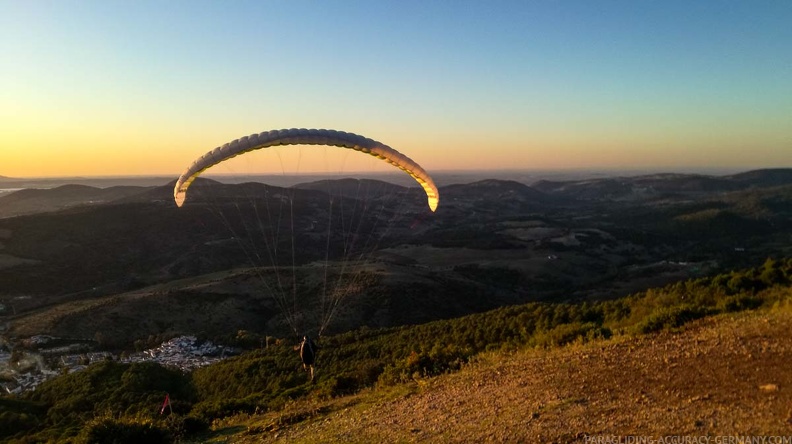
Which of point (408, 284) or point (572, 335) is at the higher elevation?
point (572, 335)

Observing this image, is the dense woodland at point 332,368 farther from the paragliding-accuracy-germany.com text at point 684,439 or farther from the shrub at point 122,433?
the paragliding-accuracy-germany.com text at point 684,439

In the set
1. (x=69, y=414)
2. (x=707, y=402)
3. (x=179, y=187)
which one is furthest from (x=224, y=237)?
(x=707, y=402)

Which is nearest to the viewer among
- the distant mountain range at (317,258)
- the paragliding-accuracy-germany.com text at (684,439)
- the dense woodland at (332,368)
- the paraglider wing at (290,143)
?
the paragliding-accuracy-germany.com text at (684,439)

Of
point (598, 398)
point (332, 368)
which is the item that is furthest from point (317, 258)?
point (598, 398)

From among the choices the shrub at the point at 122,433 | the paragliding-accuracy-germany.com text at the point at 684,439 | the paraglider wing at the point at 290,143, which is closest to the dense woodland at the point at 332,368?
the shrub at the point at 122,433

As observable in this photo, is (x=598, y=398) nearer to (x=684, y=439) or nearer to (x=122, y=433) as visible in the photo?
(x=684, y=439)

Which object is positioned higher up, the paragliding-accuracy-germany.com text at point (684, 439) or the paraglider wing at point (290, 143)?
the paraglider wing at point (290, 143)

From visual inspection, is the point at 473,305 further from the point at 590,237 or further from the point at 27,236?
the point at 27,236

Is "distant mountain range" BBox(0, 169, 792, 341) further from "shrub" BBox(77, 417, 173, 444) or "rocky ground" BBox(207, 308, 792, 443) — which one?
"rocky ground" BBox(207, 308, 792, 443)
